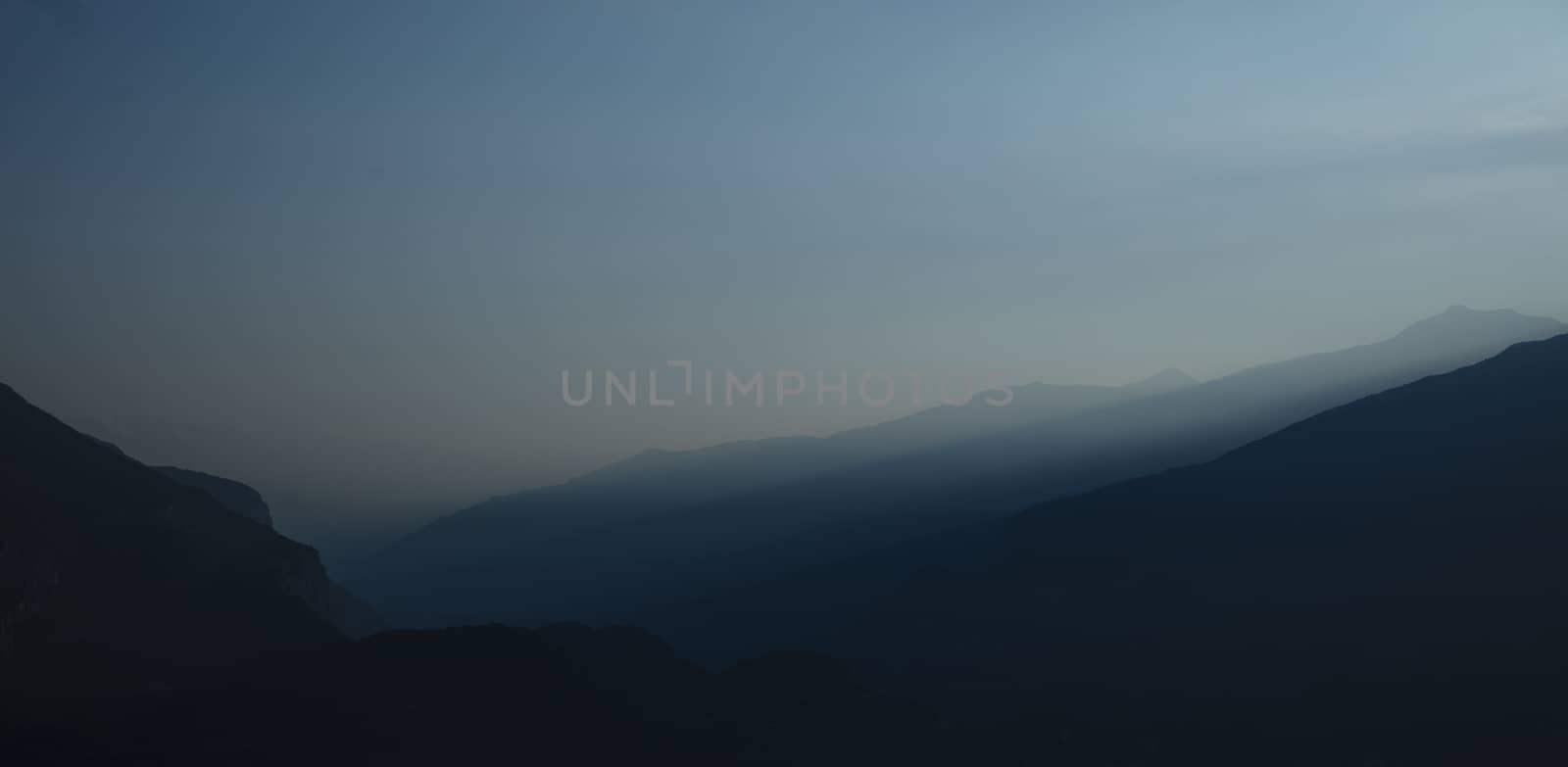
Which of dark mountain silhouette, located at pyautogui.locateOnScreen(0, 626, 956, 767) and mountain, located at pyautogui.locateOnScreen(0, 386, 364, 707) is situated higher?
mountain, located at pyautogui.locateOnScreen(0, 386, 364, 707)

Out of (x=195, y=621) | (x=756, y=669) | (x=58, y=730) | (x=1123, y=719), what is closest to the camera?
(x=58, y=730)

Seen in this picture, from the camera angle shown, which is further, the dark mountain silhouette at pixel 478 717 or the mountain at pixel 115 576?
the mountain at pixel 115 576

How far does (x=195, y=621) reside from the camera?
157 metres

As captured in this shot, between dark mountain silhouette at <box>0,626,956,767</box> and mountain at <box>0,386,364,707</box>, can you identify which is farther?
mountain at <box>0,386,364,707</box>

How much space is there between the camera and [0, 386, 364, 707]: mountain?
135250 mm

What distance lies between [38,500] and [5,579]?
25921mm

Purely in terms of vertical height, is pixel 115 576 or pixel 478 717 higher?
pixel 115 576

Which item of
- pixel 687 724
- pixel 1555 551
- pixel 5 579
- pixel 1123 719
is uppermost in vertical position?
pixel 5 579

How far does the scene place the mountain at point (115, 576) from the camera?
135 m

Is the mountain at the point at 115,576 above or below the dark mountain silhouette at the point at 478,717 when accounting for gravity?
above

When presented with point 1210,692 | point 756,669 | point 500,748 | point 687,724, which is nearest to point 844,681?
point 756,669

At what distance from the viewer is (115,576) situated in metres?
157

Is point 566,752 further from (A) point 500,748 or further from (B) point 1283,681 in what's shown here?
(B) point 1283,681

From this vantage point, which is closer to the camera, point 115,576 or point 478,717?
point 478,717
